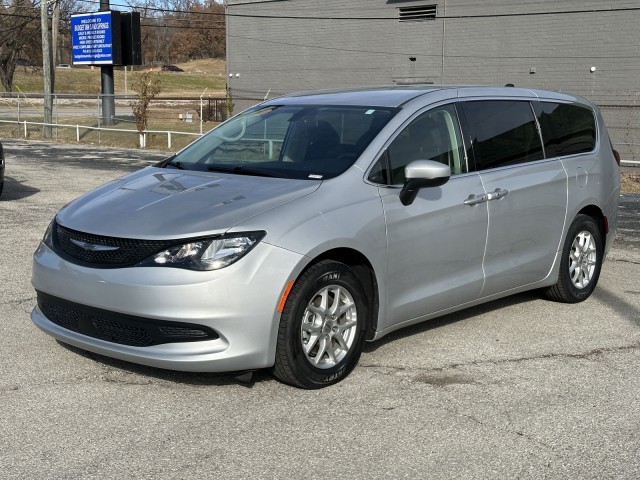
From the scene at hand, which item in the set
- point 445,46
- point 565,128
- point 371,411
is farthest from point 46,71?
point 371,411

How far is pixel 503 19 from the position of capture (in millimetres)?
31109

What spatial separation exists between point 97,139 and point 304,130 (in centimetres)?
2719

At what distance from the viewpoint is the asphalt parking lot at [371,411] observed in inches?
159

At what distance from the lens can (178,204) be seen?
5.06 meters

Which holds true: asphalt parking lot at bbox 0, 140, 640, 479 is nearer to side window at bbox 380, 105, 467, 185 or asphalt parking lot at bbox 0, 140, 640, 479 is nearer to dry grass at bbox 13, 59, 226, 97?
side window at bbox 380, 105, 467, 185

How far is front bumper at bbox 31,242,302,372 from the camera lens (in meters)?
4.57

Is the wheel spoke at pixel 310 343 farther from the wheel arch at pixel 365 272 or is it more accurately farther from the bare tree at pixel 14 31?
the bare tree at pixel 14 31

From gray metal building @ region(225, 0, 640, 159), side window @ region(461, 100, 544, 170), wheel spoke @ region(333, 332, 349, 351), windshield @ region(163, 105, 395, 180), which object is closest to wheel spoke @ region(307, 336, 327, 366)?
wheel spoke @ region(333, 332, 349, 351)

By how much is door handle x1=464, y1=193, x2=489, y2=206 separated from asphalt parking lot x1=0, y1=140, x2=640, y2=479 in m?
0.98

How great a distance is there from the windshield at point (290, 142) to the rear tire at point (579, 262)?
7.16ft

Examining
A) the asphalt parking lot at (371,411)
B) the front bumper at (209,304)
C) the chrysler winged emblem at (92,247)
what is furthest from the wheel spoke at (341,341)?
the chrysler winged emblem at (92,247)

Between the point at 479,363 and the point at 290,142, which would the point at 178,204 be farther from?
the point at 479,363

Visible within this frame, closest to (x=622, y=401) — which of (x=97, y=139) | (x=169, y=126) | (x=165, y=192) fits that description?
(x=165, y=192)

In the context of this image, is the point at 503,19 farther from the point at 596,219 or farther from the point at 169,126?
the point at 596,219
